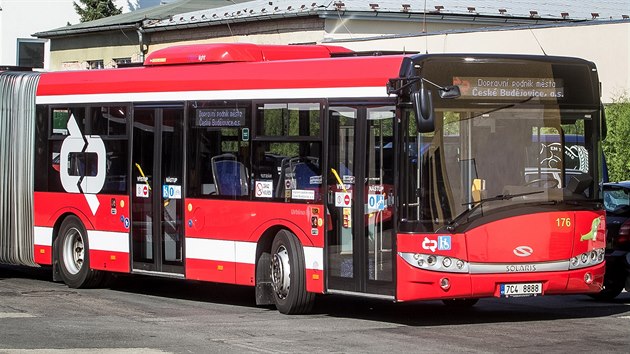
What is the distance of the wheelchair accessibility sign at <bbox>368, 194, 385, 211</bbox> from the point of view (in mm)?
14500

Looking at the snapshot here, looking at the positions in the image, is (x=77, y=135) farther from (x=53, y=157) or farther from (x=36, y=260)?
(x=36, y=260)

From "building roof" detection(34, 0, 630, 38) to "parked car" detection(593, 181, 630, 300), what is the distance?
20457 mm

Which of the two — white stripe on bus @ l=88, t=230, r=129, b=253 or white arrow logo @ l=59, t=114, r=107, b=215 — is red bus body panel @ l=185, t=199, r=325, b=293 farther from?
white arrow logo @ l=59, t=114, r=107, b=215

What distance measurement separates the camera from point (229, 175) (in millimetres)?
16500

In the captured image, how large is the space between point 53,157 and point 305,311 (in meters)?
5.51

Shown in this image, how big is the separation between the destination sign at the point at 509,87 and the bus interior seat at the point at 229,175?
318cm

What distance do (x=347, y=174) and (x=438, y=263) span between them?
1535 millimetres

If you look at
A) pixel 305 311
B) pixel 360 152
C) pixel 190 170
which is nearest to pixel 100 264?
pixel 190 170

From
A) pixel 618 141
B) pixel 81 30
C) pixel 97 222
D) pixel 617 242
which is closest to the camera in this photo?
pixel 617 242

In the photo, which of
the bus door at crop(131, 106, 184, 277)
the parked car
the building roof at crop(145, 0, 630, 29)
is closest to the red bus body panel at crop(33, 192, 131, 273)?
the bus door at crop(131, 106, 184, 277)

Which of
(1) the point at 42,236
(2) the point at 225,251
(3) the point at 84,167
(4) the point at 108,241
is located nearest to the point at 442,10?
(1) the point at 42,236

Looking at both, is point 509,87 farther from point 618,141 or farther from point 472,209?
point 618,141

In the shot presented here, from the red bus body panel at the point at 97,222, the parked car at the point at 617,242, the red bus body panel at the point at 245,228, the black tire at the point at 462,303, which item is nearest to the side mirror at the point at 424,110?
the red bus body panel at the point at 245,228

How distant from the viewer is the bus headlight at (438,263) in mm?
14039
